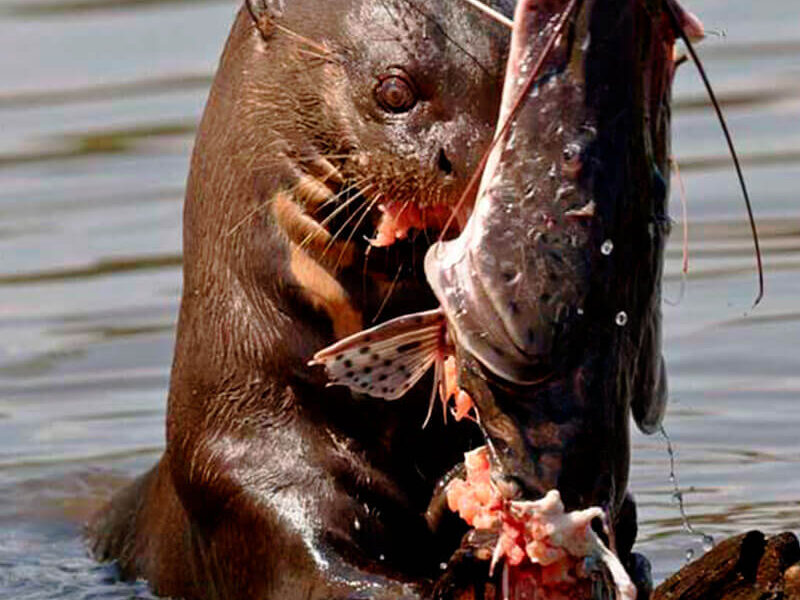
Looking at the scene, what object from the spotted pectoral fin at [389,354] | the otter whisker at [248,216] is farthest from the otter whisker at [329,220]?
the spotted pectoral fin at [389,354]

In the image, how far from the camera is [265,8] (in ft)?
24.7

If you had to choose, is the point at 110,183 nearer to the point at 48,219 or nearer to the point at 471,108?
the point at 48,219

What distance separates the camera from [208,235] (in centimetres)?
764

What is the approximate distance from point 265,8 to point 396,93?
2.10ft

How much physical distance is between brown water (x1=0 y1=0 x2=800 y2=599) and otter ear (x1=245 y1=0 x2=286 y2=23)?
1.80m

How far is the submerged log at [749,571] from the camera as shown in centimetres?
639

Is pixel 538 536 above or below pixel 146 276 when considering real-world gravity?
above

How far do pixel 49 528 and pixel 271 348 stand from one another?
2.19 metres

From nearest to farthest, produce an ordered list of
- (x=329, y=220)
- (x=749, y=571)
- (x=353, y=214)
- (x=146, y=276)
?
(x=749, y=571) → (x=353, y=214) → (x=329, y=220) → (x=146, y=276)

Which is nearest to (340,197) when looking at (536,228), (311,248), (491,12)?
(311,248)

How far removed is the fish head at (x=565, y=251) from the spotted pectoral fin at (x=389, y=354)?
14cm

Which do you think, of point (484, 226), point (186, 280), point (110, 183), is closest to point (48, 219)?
point (110, 183)

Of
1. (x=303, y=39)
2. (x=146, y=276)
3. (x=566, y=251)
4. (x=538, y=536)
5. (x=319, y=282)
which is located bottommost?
(x=146, y=276)

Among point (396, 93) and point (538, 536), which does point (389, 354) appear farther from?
point (396, 93)
